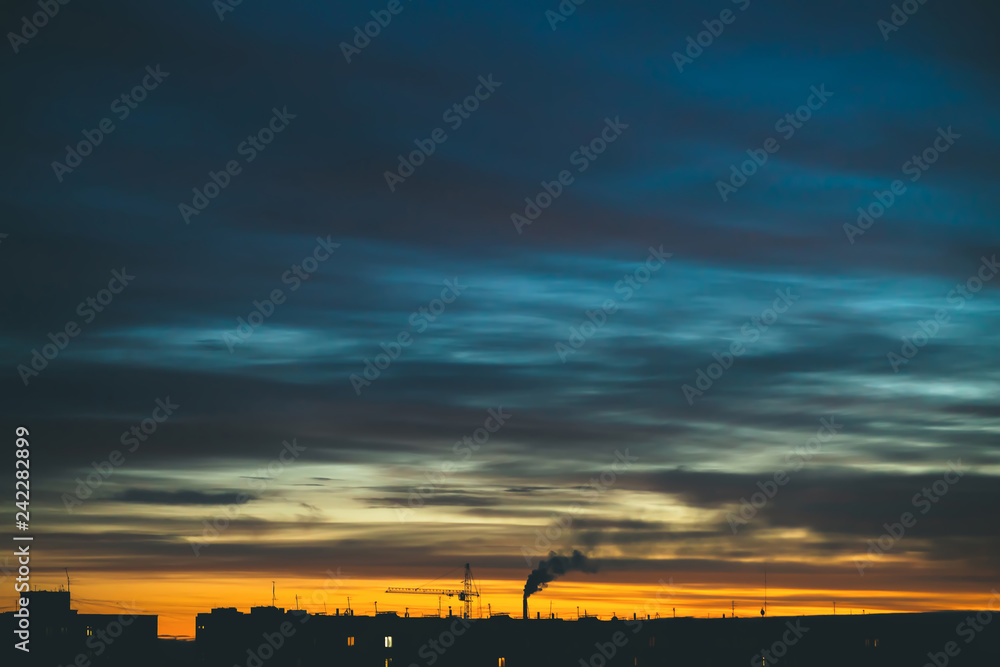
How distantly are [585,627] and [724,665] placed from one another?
14.9 metres

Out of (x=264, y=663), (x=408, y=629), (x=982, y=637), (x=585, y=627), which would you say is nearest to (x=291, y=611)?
(x=264, y=663)

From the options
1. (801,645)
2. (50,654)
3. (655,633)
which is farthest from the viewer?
(50,654)

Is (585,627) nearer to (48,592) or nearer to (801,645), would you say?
(801,645)

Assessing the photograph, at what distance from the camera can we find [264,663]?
413 ft

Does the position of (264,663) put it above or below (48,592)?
below

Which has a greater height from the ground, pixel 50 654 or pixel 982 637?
pixel 50 654

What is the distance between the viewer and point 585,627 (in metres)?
110

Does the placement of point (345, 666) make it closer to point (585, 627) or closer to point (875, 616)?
point (585, 627)

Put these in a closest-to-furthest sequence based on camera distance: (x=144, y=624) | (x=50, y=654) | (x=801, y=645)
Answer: (x=801, y=645), (x=50, y=654), (x=144, y=624)

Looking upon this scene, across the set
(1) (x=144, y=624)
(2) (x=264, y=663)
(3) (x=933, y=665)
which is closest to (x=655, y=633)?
(3) (x=933, y=665)

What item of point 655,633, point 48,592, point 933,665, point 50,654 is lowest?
point 933,665

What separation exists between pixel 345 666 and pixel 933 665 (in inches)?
2380

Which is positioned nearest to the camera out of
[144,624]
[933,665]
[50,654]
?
[933,665]

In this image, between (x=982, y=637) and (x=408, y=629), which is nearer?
(x=982, y=637)
